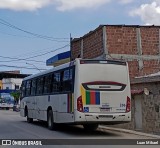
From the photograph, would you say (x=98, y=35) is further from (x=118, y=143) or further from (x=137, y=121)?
(x=118, y=143)

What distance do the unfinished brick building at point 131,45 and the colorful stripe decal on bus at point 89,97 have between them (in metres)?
10.1

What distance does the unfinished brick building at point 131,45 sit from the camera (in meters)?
26.0

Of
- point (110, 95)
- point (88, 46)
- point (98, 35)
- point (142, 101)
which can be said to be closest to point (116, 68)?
point (110, 95)

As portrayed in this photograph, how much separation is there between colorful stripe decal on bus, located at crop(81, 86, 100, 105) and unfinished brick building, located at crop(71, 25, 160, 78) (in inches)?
397

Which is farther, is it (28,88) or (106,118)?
(28,88)

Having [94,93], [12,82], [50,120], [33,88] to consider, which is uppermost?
[12,82]

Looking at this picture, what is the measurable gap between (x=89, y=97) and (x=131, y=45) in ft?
39.5

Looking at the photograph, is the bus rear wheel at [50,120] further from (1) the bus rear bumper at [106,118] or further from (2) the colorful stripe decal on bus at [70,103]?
(1) the bus rear bumper at [106,118]

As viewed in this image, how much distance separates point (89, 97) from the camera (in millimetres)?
15492

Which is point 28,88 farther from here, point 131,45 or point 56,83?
point 131,45

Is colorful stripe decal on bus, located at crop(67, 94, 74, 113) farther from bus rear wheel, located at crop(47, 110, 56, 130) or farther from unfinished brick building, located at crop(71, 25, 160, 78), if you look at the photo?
unfinished brick building, located at crop(71, 25, 160, 78)

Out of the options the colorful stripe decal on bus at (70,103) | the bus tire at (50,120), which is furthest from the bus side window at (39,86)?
the colorful stripe decal on bus at (70,103)

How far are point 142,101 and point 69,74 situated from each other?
458cm

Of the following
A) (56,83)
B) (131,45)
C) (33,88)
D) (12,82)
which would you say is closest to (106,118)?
(56,83)
